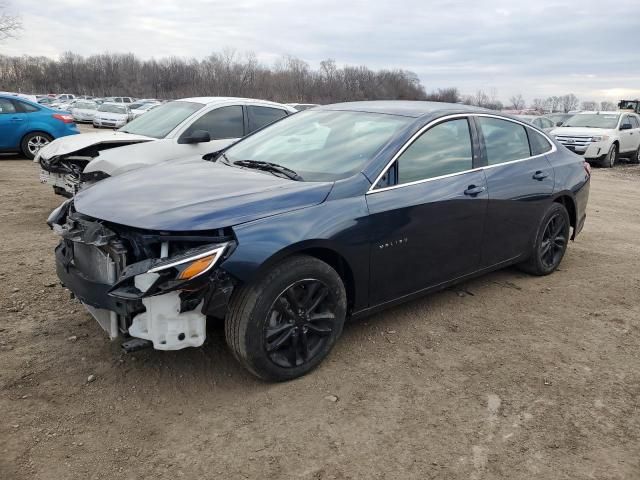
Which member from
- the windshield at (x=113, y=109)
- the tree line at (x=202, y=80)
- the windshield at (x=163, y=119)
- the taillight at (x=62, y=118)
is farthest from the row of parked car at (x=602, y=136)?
the tree line at (x=202, y=80)

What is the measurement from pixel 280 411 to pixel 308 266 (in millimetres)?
811

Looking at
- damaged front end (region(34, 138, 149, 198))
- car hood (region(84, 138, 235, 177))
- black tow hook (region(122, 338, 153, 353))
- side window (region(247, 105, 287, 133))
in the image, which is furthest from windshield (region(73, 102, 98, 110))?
black tow hook (region(122, 338, 153, 353))

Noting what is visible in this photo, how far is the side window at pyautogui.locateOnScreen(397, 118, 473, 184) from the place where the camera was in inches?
144

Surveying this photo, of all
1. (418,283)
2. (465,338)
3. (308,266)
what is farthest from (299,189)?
(465,338)

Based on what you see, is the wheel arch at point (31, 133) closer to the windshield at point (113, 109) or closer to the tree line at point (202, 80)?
the windshield at point (113, 109)

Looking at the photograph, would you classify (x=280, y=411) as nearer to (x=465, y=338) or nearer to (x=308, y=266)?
(x=308, y=266)

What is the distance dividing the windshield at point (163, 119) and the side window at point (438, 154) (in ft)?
13.3

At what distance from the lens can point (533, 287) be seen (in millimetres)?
4895

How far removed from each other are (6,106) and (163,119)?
659 centimetres

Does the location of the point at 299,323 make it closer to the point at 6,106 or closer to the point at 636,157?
the point at 6,106

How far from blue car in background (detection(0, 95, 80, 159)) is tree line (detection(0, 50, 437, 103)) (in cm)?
7037

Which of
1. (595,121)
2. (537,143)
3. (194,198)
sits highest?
(595,121)

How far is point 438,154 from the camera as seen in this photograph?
3.92 metres

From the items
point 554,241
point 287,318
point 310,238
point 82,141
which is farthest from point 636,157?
point 287,318
